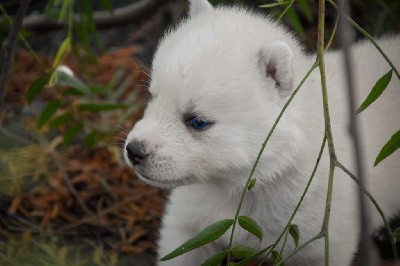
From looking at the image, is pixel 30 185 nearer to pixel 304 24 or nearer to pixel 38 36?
pixel 38 36

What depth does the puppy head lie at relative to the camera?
247 centimetres

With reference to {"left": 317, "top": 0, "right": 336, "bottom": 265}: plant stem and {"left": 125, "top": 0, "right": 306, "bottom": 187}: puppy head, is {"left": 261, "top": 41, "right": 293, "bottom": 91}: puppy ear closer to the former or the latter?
{"left": 125, "top": 0, "right": 306, "bottom": 187}: puppy head

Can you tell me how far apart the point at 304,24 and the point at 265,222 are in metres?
2.55

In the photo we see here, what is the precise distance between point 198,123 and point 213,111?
6 centimetres

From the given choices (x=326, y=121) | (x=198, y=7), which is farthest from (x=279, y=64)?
(x=326, y=121)

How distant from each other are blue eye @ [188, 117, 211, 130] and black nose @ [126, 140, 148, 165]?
171 mm

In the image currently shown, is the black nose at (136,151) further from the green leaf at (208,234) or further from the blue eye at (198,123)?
the green leaf at (208,234)

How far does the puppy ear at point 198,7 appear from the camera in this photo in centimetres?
283

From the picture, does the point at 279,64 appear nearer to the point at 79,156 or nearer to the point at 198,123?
the point at 198,123

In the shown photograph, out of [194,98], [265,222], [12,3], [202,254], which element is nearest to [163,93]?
A: [194,98]

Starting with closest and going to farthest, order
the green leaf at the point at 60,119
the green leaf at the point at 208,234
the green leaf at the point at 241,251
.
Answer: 1. the green leaf at the point at 208,234
2. the green leaf at the point at 241,251
3. the green leaf at the point at 60,119

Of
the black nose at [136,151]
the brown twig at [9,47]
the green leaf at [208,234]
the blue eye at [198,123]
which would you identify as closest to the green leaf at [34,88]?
the brown twig at [9,47]

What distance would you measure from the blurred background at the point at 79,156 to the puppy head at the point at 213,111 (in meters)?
0.55

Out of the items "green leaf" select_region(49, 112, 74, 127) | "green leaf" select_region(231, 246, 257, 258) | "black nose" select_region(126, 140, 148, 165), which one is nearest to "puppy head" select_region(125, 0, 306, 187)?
"black nose" select_region(126, 140, 148, 165)
